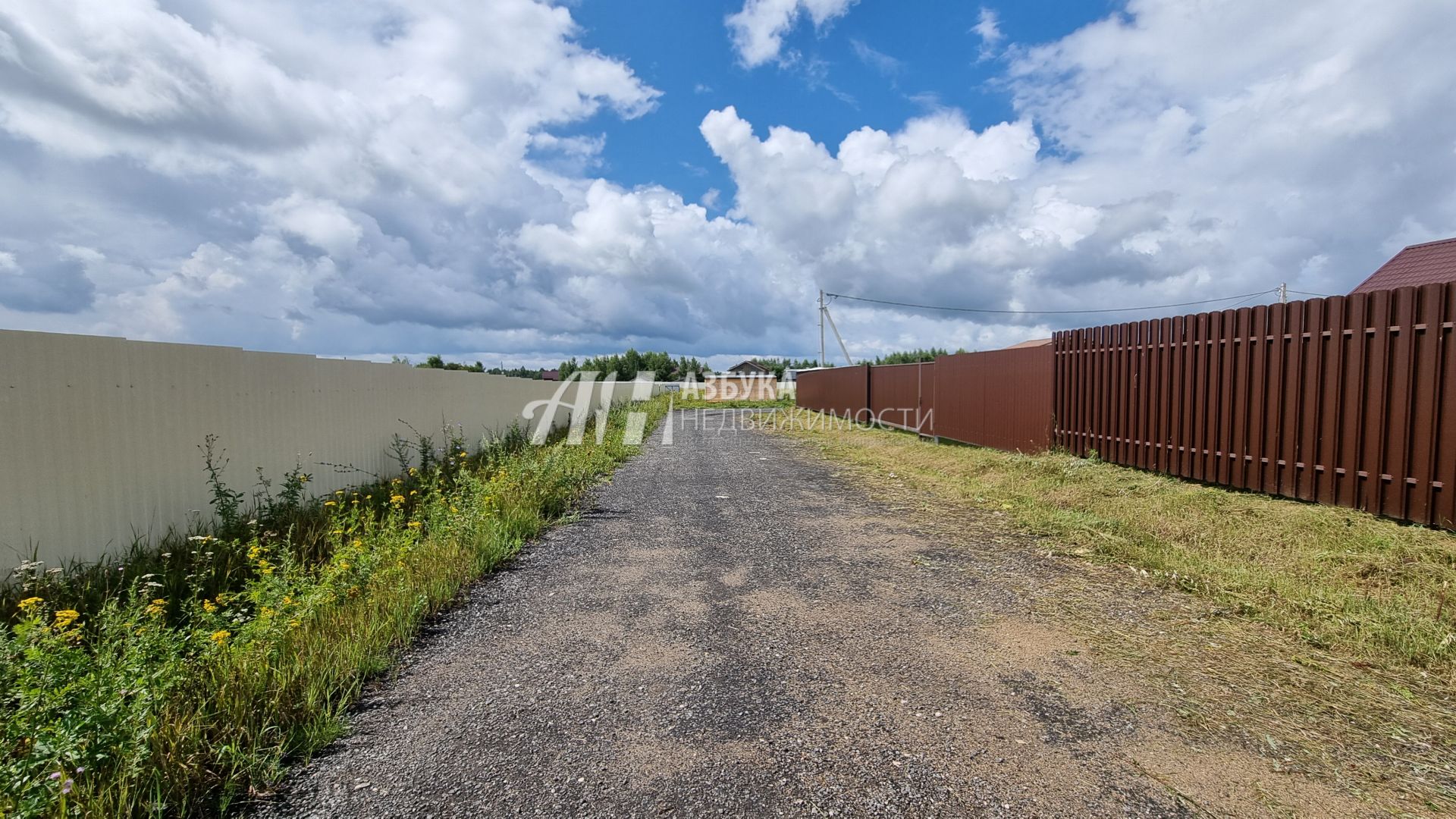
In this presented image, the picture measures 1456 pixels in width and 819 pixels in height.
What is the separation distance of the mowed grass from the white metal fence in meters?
6.47

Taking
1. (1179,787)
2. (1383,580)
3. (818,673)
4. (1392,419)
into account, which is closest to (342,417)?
(818,673)

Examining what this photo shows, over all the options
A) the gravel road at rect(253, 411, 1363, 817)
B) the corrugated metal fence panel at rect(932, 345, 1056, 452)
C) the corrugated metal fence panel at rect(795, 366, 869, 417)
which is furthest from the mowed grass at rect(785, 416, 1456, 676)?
the corrugated metal fence panel at rect(795, 366, 869, 417)

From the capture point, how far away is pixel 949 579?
386cm

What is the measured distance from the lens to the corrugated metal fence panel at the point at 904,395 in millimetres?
12742

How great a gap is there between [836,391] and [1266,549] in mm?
16852

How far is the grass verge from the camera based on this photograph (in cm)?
211

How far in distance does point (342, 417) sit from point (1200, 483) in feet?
30.3

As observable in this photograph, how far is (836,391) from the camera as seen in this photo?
2084 cm

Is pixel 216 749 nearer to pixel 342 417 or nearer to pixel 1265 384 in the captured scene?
pixel 342 417

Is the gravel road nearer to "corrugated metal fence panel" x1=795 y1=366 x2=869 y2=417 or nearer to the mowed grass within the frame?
the mowed grass

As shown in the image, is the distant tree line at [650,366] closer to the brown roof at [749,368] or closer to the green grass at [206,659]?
the brown roof at [749,368]

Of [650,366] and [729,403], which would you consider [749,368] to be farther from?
[729,403]

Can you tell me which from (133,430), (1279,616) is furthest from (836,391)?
(133,430)

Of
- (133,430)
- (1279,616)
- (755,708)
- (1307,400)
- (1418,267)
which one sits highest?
(1418,267)
